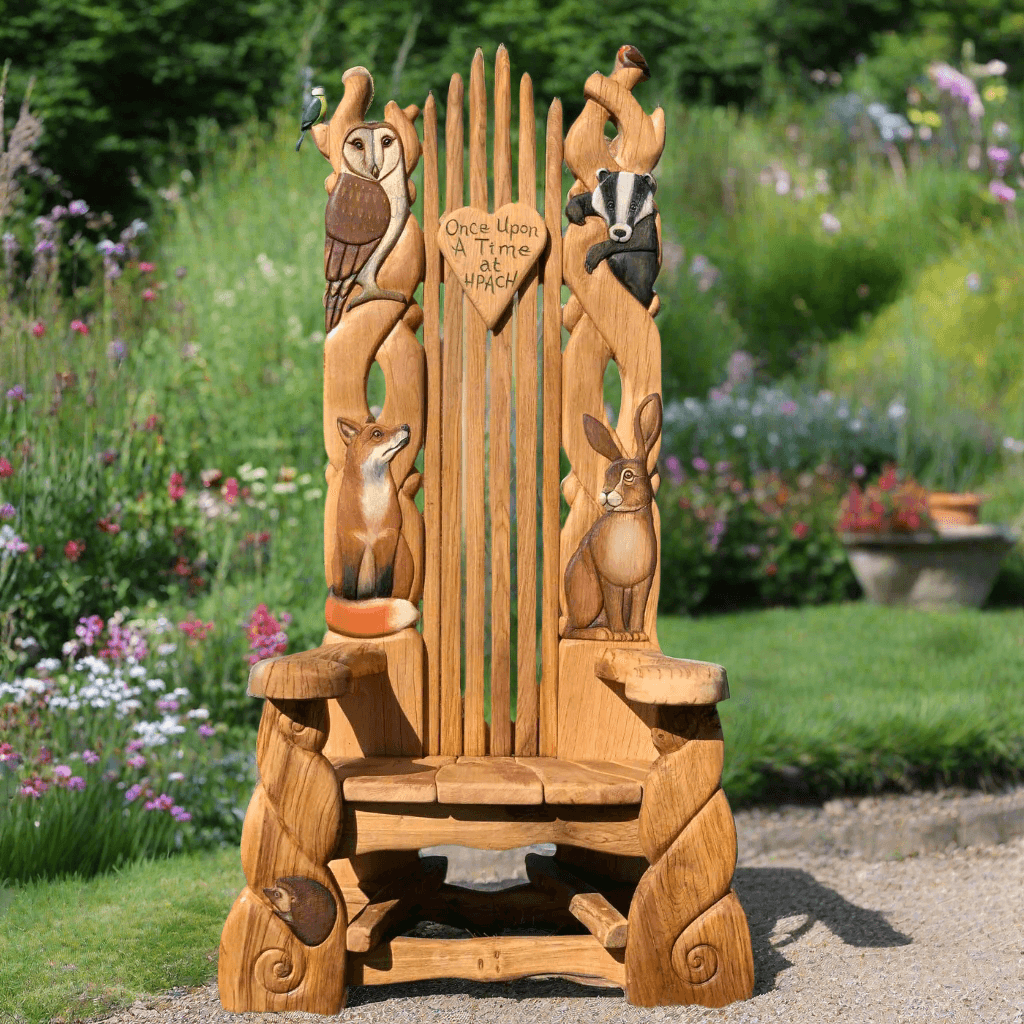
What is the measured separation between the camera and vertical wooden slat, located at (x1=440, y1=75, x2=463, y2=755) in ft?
8.88

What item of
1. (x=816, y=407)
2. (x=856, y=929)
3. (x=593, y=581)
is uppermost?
(x=816, y=407)

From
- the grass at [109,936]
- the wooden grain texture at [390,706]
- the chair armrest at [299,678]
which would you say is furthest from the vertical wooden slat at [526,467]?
the grass at [109,936]

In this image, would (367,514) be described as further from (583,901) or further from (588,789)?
(583,901)

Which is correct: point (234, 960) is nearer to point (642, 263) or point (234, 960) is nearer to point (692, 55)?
point (642, 263)

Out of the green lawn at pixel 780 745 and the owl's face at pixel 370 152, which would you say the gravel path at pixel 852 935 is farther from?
the owl's face at pixel 370 152

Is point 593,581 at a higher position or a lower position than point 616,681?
higher

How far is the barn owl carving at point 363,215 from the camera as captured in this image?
2662 mm

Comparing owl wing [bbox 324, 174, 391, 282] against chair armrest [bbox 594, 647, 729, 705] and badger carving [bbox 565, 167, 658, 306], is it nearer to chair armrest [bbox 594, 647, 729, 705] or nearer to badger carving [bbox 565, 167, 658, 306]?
badger carving [bbox 565, 167, 658, 306]

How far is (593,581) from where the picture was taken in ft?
8.81

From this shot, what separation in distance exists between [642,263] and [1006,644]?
3088 millimetres

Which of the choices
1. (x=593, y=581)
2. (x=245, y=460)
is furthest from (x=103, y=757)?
(x=245, y=460)

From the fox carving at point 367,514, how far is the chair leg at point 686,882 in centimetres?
73

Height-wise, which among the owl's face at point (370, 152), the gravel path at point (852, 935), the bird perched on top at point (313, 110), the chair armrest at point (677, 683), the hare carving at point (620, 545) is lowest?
the gravel path at point (852, 935)

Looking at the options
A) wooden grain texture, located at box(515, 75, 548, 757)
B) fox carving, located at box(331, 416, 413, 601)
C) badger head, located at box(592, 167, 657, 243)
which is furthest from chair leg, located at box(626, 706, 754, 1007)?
badger head, located at box(592, 167, 657, 243)
